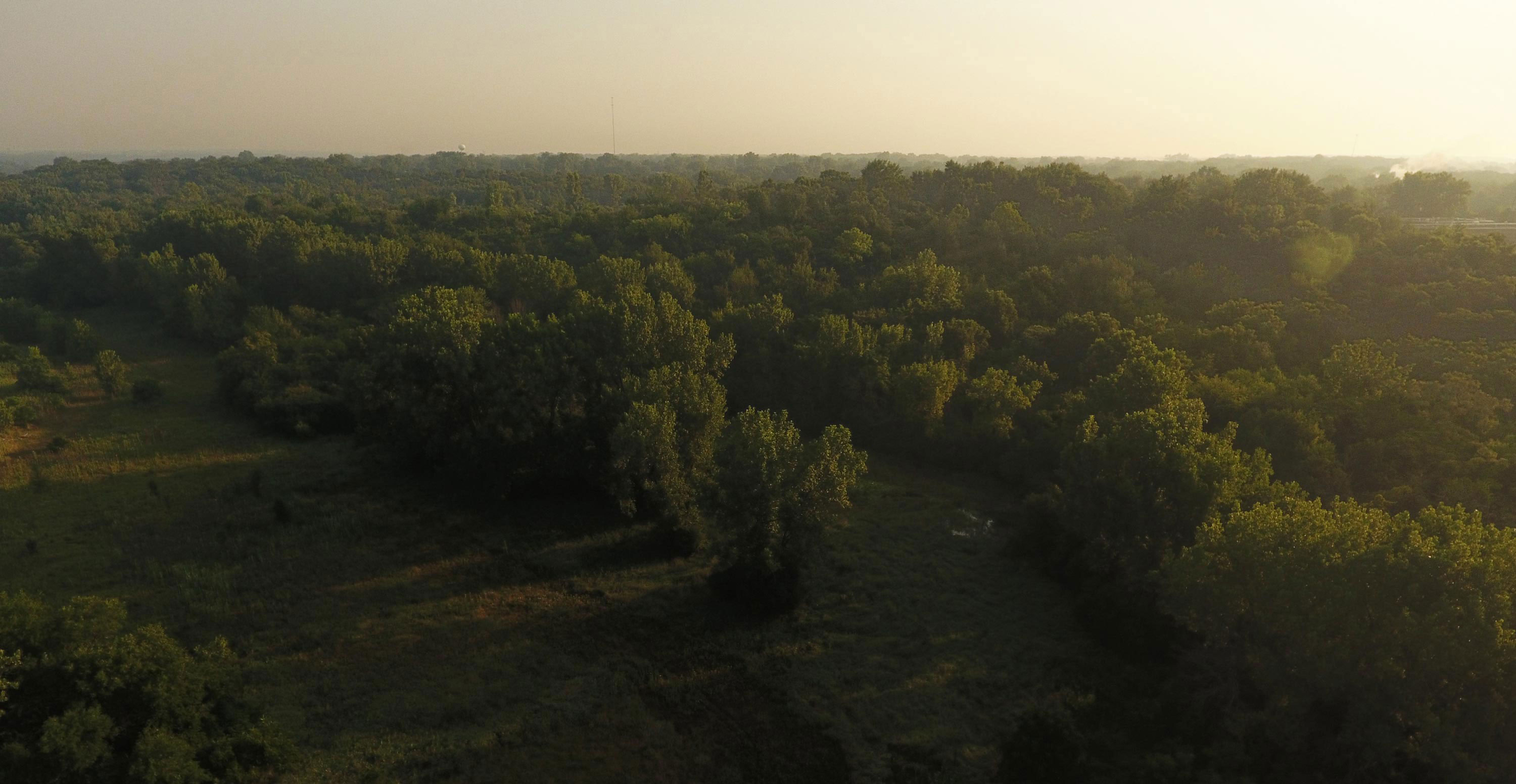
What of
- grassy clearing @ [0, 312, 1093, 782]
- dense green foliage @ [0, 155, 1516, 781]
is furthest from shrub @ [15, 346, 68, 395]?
grassy clearing @ [0, 312, 1093, 782]

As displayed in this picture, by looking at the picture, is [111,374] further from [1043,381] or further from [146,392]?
[1043,381]

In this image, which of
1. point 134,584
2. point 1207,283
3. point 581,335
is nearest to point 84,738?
point 134,584

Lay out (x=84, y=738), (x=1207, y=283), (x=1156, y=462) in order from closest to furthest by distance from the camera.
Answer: (x=84, y=738) → (x=1156, y=462) → (x=1207, y=283)

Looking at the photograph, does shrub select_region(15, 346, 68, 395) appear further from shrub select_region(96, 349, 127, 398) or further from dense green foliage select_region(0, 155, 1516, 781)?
shrub select_region(96, 349, 127, 398)

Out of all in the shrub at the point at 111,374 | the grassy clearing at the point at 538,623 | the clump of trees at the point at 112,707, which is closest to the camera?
the clump of trees at the point at 112,707

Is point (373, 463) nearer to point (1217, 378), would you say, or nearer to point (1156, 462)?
point (1156, 462)

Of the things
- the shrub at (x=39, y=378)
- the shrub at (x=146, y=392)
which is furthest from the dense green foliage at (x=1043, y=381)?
the shrub at (x=146, y=392)

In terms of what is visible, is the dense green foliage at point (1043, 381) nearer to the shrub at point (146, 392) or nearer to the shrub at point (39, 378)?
the shrub at point (39, 378)
